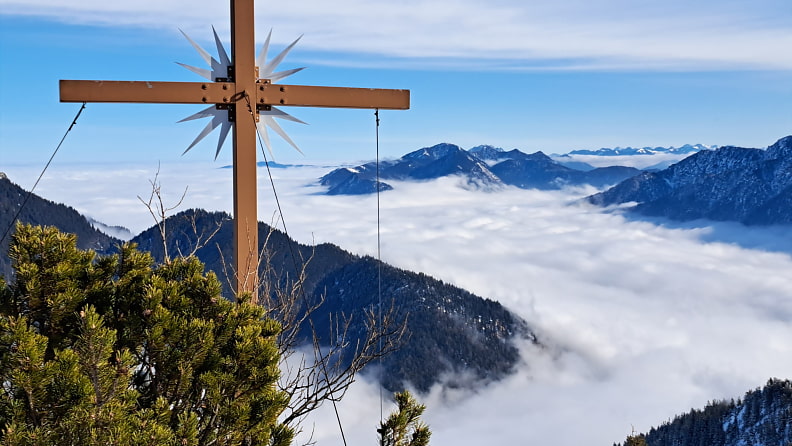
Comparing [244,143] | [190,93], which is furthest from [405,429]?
[190,93]

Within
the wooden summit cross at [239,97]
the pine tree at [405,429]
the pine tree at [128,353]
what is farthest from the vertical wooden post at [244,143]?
the pine tree at [405,429]

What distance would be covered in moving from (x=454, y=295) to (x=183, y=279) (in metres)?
193

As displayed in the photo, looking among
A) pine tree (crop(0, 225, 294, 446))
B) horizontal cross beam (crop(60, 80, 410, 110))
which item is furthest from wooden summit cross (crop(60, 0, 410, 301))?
pine tree (crop(0, 225, 294, 446))

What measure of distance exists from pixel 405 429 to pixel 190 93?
2571mm

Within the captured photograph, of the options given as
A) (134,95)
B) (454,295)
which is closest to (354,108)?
(134,95)

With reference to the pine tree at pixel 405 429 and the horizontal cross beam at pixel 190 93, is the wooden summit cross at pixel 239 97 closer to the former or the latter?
the horizontal cross beam at pixel 190 93

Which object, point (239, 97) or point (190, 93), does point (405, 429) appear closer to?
point (239, 97)

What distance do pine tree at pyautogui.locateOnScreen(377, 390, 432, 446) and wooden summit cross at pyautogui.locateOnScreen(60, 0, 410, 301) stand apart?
1.30 m

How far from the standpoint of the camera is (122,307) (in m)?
3.37

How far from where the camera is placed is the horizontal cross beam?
15.5 ft

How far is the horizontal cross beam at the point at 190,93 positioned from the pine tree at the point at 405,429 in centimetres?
227

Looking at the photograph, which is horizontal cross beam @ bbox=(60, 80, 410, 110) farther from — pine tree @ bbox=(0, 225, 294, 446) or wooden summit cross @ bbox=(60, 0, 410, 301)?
pine tree @ bbox=(0, 225, 294, 446)

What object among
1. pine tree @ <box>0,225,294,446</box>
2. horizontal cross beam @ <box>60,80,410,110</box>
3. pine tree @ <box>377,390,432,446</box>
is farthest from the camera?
horizontal cross beam @ <box>60,80,410,110</box>

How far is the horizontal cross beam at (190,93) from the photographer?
4727 mm
